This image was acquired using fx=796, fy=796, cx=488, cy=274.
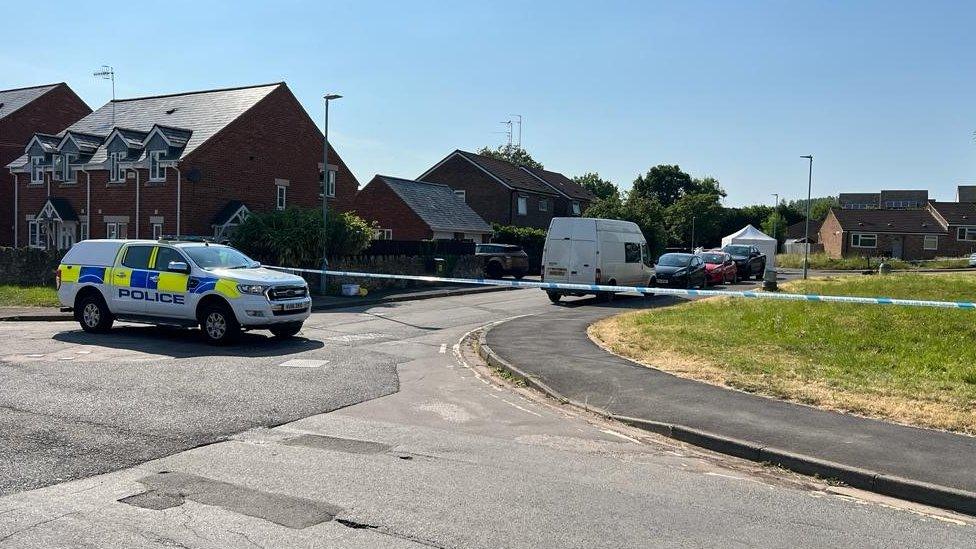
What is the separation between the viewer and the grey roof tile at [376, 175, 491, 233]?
4509cm

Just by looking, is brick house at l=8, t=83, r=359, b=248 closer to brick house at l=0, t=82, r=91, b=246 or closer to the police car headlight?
brick house at l=0, t=82, r=91, b=246

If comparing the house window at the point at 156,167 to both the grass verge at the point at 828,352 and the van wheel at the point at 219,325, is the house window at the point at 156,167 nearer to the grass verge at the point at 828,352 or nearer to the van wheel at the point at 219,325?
the van wheel at the point at 219,325

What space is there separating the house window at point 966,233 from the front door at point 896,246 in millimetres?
5057

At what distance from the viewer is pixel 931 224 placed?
7700 centimetres

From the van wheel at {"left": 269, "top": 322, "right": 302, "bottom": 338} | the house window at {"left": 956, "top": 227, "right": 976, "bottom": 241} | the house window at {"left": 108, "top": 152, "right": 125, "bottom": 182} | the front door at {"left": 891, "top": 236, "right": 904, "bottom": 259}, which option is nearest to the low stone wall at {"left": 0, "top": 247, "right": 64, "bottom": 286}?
the house window at {"left": 108, "top": 152, "right": 125, "bottom": 182}

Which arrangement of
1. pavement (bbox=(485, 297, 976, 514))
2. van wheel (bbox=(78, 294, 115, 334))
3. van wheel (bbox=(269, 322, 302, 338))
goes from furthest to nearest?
van wheel (bbox=(78, 294, 115, 334)), van wheel (bbox=(269, 322, 302, 338)), pavement (bbox=(485, 297, 976, 514))

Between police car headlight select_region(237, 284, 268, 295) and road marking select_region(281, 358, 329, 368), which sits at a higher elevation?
police car headlight select_region(237, 284, 268, 295)

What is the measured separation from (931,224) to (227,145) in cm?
6935

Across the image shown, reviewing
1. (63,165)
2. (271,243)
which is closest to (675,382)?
(271,243)

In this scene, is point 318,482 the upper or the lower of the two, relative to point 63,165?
lower

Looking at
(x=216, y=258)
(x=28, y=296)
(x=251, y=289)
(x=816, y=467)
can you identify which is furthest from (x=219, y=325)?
(x=28, y=296)

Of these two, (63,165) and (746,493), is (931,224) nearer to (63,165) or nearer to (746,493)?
(63,165)

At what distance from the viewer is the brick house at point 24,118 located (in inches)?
1646

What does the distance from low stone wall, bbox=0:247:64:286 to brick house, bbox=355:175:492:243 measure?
18731 mm
